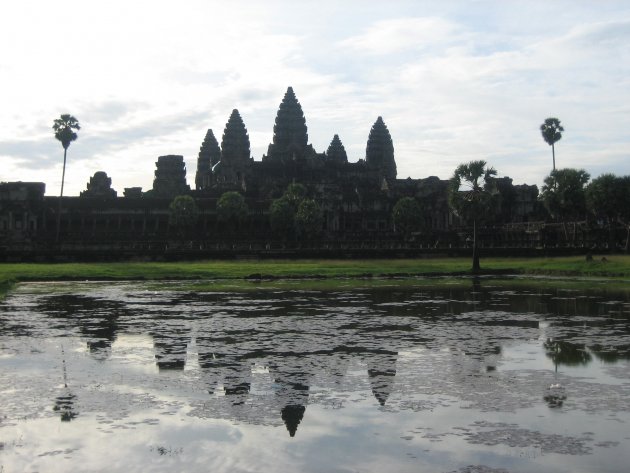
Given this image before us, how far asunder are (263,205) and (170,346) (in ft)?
312

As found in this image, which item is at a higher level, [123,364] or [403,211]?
[403,211]

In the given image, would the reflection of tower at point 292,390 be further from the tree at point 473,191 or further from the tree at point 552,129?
the tree at point 552,129

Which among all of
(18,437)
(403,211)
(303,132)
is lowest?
(18,437)

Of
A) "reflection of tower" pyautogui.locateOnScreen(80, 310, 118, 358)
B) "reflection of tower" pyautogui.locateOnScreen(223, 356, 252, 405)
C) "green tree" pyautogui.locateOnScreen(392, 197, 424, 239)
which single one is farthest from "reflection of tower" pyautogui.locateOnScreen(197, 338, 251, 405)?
"green tree" pyautogui.locateOnScreen(392, 197, 424, 239)

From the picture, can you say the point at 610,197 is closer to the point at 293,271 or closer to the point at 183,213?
the point at 293,271

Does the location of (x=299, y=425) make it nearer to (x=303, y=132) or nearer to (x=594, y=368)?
(x=594, y=368)

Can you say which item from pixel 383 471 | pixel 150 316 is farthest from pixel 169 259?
pixel 383 471

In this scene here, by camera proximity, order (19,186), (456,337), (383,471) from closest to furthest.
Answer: (383,471), (456,337), (19,186)

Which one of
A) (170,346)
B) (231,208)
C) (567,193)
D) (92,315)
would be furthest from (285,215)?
(170,346)

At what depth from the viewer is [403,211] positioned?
110 meters

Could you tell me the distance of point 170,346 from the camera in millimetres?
18922

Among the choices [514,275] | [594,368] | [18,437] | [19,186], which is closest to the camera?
[18,437]

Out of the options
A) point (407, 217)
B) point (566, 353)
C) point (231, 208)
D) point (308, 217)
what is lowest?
point (566, 353)

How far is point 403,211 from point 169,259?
4981 centimetres
